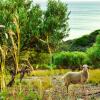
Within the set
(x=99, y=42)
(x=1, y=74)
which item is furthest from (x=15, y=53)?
(x=99, y=42)

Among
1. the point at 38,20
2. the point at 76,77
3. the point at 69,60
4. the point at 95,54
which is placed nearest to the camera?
the point at 76,77

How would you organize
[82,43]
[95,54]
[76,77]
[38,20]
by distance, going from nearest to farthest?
[76,77]
[38,20]
[95,54]
[82,43]

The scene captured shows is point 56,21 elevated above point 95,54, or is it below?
above

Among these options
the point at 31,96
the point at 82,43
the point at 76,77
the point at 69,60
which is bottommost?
the point at 31,96

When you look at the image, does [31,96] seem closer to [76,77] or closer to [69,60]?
[76,77]

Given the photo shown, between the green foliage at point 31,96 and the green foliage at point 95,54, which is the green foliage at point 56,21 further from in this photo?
the green foliage at point 31,96

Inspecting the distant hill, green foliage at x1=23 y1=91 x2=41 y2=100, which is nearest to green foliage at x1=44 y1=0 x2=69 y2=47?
green foliage at x1=23 y1=91 x2=41 y2=100

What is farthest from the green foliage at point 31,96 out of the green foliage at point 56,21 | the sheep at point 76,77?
the green foliage at point 56,21

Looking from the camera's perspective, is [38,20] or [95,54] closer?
[38,20]

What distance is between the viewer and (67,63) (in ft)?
137

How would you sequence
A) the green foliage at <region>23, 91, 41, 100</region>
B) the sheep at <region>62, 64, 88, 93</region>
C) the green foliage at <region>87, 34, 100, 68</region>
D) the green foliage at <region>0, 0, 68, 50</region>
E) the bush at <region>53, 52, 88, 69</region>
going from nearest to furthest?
the green foliage at <region>23, 91, 41, 100</region> < the sheep at <region>62, 64, 88, 93</region> < the green foliage at <region>0, 0, 68, 50</region> < the green foliage at <region>87, 34, 100, 68</region> < the bush at <region>53, 52, 88, 69</region>

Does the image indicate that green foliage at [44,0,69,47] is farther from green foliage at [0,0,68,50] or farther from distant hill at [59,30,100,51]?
distant hill at [59,30,100,51]

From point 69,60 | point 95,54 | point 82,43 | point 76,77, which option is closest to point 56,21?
point 76,77

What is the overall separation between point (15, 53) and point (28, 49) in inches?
707
